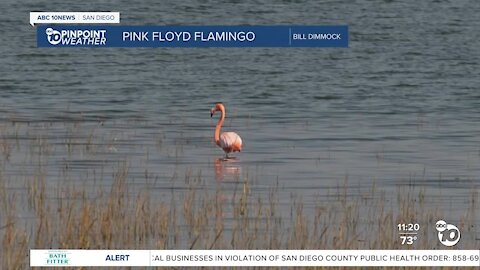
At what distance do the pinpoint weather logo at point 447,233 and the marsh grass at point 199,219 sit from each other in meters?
0.15

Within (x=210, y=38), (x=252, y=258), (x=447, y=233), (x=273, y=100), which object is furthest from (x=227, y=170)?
(x=273, y=100)

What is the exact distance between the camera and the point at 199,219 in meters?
20.6

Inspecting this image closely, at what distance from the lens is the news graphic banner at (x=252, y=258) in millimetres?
17531

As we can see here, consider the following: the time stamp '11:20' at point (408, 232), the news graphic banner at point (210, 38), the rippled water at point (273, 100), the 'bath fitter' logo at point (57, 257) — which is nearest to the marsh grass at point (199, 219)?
the time stamp '11:20' at point (408, 232)

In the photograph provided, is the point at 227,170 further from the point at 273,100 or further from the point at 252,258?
the point at 273,100

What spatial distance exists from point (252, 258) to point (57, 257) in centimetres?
216

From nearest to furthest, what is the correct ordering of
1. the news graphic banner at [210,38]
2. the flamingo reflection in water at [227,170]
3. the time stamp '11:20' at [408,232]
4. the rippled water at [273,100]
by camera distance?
the time stamp '11:20' at [408,232]
the flamingo reflection in water at [227,170]
the news graphic banner at [210,38]
the rippled water at [273,100]

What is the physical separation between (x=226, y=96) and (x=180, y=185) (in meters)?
22.9

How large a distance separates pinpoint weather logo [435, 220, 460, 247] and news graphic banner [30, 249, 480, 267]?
1502mm

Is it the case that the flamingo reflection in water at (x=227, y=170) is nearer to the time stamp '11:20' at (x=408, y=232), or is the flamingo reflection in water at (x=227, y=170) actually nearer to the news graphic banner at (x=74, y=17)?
the news graphic banner at (x=74, y=17)

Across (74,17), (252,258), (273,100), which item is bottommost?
(252,258)

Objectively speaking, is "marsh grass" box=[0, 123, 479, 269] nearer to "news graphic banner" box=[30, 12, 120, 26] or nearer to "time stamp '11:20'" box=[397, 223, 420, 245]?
"time stamp '11:20'" box=[397, 223, 420, 245]

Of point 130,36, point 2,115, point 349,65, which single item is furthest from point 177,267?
point 349,65

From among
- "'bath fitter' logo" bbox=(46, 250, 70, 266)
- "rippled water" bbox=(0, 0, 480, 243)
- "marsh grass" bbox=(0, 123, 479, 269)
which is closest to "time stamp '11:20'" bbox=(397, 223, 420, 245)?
"marsh grass" bbox=(0, 123, 479, 269)
